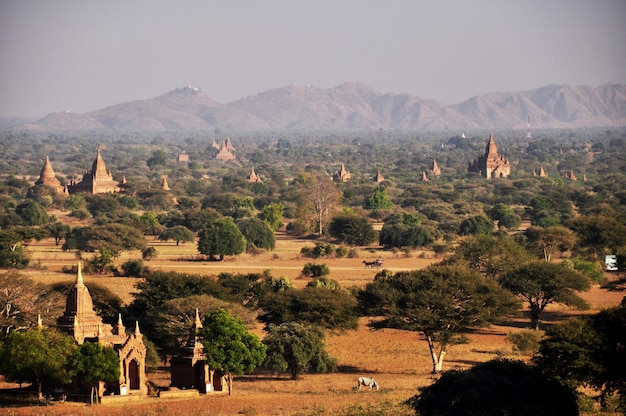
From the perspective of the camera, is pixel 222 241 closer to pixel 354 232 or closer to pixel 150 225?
pixel 354 232

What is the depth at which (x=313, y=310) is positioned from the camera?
4256 cm

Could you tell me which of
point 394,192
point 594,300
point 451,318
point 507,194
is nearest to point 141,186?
point 394,192

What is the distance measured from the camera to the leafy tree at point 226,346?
3378 cm

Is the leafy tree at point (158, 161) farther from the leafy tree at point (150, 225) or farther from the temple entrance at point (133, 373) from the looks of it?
the temple entrance at point (133, 373)

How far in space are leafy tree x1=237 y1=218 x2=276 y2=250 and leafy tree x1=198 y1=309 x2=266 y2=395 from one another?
37179mm

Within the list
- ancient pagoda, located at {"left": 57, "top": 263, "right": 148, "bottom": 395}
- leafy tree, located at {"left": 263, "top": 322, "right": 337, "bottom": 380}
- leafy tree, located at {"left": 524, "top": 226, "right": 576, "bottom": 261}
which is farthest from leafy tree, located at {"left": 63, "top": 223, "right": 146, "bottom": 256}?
ancient pagoda, located at {"left": 57, "top": 263, "right": 148, "bottom": 395}

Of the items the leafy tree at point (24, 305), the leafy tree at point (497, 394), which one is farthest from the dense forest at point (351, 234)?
the leafy tree at point (24, 305)

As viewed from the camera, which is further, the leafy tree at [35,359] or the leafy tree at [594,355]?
the leafy tree at [35,359]

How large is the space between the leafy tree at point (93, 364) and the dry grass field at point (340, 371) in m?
0.71

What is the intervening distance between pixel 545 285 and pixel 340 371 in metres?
11.5

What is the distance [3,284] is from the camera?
1642 inches

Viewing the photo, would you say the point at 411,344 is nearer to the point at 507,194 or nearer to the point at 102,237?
the point at 102,237

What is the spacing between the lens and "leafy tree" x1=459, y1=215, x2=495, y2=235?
80.5 metres

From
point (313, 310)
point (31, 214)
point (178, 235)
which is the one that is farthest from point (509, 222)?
point (313, 310)
